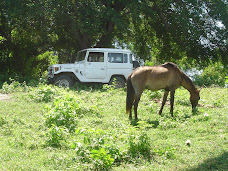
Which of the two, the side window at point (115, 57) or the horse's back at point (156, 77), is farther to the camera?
the side window at point (115, 57)

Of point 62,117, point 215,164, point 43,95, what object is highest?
point 43,95

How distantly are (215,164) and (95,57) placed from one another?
10.3 m

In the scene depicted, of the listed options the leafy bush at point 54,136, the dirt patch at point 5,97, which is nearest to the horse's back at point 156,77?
the leafy bush at point 54,136

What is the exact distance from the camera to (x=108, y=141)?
5.55 m

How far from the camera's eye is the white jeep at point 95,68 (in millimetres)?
14094

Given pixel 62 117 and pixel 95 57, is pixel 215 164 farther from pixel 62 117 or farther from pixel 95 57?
pixel 95 57

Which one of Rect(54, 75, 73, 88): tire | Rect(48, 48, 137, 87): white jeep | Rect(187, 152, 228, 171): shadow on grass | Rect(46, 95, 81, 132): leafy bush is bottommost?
Rect(187, 152, 228, 171): shadow on grass

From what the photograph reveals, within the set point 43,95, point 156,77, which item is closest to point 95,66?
point 43,95

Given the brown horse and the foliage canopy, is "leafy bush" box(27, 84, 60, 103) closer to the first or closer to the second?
the brown horse

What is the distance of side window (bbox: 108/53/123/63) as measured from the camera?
47.2 ft

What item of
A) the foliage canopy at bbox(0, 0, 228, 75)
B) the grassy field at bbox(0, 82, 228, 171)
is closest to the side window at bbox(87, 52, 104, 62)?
the foliage canopy at bbox(0, 0, 228, 75)

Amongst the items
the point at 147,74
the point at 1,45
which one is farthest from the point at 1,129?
the point at 1,45

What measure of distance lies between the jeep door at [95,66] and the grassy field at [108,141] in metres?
5.79

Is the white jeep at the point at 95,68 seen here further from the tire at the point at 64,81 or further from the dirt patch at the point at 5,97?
the dirt patch at the point at 5,97
